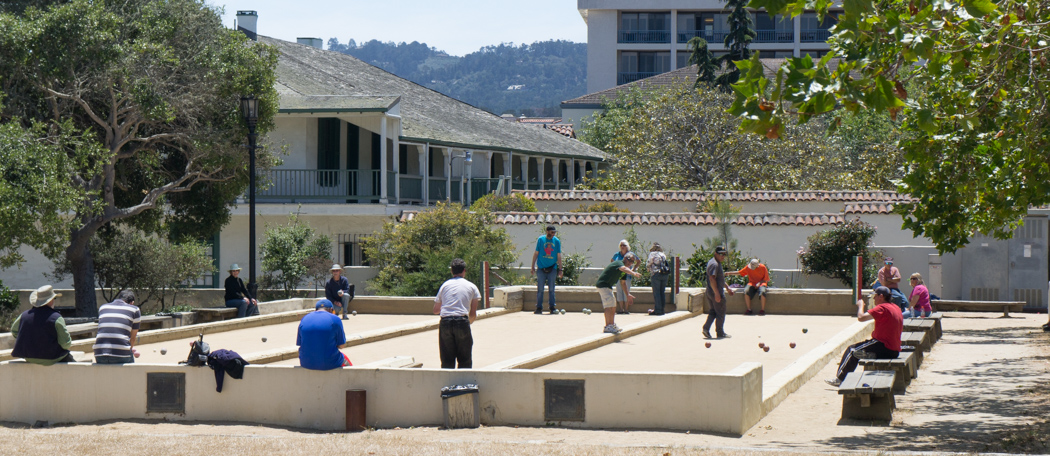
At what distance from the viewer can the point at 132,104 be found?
65.3ft

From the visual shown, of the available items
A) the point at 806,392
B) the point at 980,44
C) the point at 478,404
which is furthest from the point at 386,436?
the point at 980,44

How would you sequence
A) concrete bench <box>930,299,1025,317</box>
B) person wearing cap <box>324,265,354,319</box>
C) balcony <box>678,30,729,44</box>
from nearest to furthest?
person wearing cap <box>324,265,354,319</box>, concrete bench <box>930,299,1025,317</box>, balcony <box>678,30,729,44</box>

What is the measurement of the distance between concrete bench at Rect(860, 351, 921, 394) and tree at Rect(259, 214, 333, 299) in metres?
15.7

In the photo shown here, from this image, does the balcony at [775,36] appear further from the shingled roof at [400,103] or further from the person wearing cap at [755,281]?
the person wearing cap at [755,281]

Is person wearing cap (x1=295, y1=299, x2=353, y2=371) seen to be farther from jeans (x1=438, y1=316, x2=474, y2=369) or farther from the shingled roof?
the shingled roof

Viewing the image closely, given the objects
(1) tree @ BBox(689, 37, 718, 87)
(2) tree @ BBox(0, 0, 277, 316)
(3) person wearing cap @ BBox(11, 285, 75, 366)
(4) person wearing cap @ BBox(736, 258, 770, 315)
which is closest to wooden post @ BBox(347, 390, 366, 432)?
(3) person wearing cap @ BBox(11, 285, 75, 366)

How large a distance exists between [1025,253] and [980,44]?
1847cm

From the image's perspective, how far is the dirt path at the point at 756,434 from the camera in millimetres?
9039

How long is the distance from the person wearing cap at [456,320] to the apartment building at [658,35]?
74031 mm

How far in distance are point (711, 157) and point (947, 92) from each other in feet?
86.2

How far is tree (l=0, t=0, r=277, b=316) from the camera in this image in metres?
18.3

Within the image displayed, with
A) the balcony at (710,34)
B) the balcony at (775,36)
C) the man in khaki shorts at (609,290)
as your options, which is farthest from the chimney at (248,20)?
the balcony at (775,36)

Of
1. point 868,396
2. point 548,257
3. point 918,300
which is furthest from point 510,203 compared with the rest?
point 868,396

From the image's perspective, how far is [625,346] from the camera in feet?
52.6
